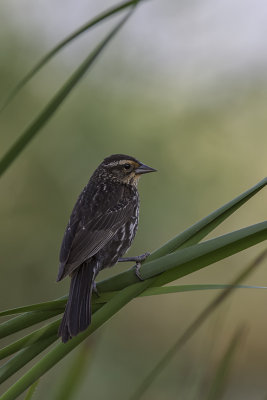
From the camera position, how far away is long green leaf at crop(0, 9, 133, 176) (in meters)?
1.41

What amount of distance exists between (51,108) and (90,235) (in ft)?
6.13

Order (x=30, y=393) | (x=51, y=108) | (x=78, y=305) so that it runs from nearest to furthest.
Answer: (x=51, y=108) < (x=30, y=393) < (x=78, y=305)

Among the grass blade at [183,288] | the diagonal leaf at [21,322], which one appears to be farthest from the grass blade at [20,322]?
the grass blade at [183,288]

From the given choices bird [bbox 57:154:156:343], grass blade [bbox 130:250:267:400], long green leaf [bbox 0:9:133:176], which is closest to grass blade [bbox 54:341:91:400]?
grass blade [bbox 130:250:267:400]

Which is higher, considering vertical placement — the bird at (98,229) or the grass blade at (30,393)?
the bird at (98,229)

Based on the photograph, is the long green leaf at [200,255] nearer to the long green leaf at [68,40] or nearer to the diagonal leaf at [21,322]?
the diagonal leaf at [21,322]

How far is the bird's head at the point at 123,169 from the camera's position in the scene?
165 inches

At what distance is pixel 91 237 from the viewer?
129 inches

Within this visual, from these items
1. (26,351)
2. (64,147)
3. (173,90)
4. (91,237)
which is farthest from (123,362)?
(26,351)

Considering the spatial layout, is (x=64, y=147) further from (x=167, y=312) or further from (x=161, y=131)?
(x=167, y=312)

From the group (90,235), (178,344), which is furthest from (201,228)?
(90,235)

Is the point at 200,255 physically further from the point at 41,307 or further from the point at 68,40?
the point at 68,40

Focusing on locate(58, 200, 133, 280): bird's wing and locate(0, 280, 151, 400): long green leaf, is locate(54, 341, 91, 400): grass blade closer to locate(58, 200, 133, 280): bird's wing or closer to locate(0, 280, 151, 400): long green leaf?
locate(0, 280, 151, 400): long green leaf

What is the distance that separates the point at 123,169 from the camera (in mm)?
4238
